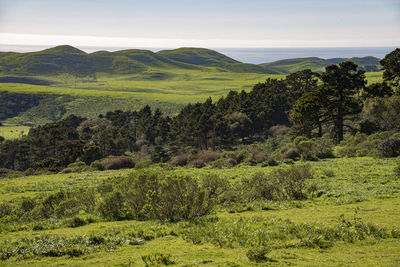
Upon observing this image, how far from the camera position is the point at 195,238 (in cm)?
1238

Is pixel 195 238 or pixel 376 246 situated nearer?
pixel 376 246

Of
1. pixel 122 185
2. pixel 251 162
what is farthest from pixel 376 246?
pixel 251 162

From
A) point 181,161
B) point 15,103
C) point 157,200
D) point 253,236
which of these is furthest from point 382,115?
point 15,103

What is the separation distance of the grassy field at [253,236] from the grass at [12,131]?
10481cm

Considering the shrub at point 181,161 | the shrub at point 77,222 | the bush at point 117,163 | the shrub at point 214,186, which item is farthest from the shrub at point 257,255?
the bush at point 117,163

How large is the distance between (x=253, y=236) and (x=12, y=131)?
4850 inches

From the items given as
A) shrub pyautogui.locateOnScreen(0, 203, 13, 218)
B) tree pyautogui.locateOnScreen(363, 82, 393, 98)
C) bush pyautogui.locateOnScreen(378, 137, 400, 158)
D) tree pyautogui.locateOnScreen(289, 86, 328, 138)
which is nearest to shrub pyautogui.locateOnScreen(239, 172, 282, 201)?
shrub pyautogui.locateOnScreen(0, 203, 13, 218)

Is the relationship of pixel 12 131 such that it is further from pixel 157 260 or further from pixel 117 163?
pixel 157 260

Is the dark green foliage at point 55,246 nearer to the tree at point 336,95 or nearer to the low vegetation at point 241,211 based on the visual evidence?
the low vegetation at point 241,211

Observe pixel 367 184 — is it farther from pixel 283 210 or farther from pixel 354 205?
pixel 283 210

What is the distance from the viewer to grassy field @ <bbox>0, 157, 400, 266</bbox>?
32.9 feet

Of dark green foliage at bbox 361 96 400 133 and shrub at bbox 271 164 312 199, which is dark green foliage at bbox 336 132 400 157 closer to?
dark green foliage at bbox 361 96 400 133

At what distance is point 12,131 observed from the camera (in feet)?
382

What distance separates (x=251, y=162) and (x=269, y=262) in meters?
29.2
